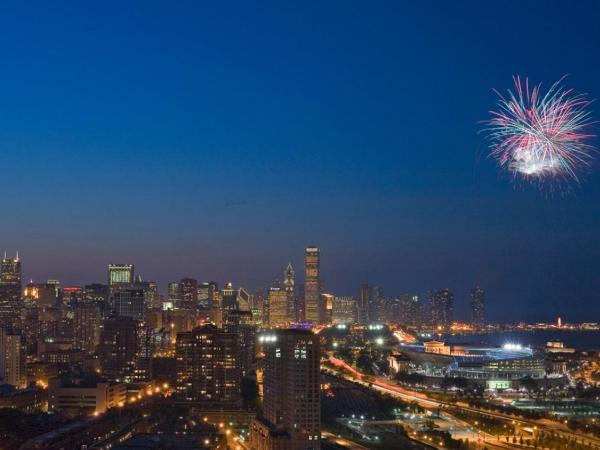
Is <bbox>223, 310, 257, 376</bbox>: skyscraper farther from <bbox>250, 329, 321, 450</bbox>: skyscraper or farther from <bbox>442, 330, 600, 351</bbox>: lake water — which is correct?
<bbox>442, 330, 600, 351</bbox>: lake water

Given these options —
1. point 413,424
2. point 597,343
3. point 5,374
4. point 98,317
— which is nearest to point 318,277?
point 597,343

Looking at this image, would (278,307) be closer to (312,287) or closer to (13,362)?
(312,287)

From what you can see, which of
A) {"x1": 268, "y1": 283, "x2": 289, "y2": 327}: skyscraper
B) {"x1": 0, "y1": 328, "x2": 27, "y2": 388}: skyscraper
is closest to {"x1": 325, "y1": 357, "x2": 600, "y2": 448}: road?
{"x1": 0, "y1": 328, "x2": 27, "y2": 388}: skyscraper

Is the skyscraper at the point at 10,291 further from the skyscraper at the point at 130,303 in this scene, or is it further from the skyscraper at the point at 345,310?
the skyscraper at the point at 345,310

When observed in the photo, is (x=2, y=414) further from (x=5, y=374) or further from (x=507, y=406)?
(x=507, y=406)

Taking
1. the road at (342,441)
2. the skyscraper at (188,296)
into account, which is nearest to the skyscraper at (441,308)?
the skyscraper at (188,296)

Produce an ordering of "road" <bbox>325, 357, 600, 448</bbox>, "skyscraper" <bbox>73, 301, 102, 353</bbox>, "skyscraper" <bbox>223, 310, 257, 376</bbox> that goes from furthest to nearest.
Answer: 1. "skyscraper" <bbox>73, 301, 102, 353</bbox>
2. "skyscraper" <bbox>223, 310, 257, 376</bbox>
3. "road" <bbox>325, 357, 600, 448</bbox>
